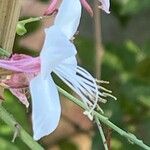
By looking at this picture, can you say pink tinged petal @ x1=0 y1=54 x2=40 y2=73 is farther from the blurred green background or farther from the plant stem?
the blurred green background

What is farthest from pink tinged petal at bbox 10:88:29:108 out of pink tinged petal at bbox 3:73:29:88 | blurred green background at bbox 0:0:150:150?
blurred green background at bbox 0:0:150:150

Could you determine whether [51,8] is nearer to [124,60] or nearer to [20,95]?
[20,95]

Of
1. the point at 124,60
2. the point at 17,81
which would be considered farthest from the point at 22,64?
the point at 124,60

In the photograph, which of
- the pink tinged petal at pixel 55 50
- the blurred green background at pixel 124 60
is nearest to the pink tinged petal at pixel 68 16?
the pink tinged petal at pixel 55 50

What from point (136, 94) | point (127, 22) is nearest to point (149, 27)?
point (127, 22)

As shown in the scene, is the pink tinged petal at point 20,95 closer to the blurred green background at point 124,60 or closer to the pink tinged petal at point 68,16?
the pink tinged petal at point 68,16

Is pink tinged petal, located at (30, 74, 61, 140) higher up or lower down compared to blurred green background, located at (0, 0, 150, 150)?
higher up
